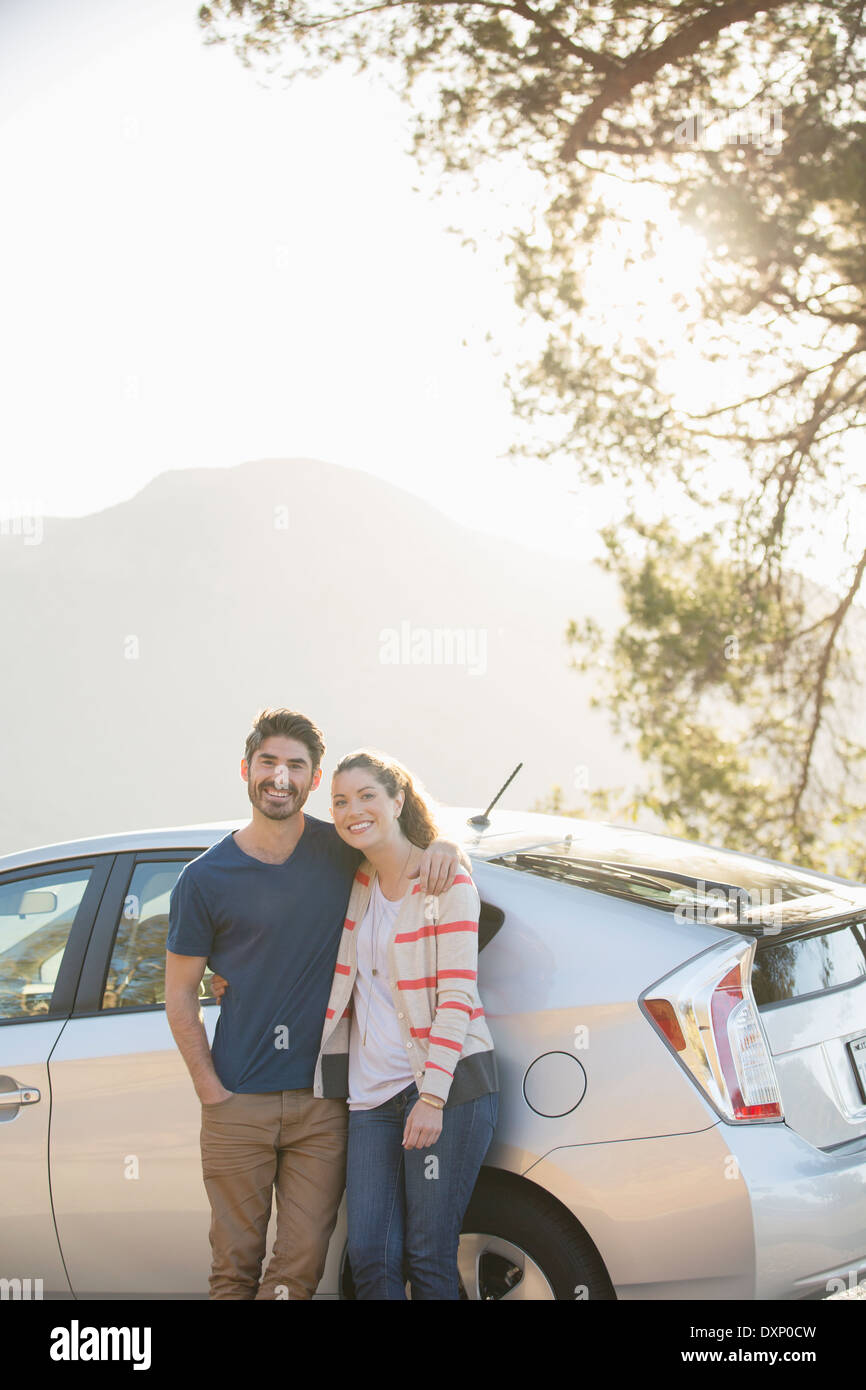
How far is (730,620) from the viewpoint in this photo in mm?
10453

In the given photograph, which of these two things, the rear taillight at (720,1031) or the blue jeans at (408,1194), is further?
the blue jeans at (408,1194)

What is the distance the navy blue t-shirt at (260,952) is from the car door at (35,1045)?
75 cm

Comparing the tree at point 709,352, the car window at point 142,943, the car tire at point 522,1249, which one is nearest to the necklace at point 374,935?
the car tire at point 522,1249

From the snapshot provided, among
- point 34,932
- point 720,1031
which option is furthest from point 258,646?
point 720,1031

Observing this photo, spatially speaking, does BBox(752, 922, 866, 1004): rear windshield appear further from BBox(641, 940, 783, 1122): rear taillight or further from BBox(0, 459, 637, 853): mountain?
BBox(0, 459, 637, 853): mountain

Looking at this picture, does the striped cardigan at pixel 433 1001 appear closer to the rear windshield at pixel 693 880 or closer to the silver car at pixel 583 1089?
the silver car at pixel 583 1089

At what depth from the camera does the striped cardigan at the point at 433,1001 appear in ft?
9.98

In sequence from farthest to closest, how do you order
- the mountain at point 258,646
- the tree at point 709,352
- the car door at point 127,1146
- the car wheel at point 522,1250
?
the mountain at point 258,646 < the tree at point 709,352 < the car door at point 127,1146 < the car wheel at point 522,1250

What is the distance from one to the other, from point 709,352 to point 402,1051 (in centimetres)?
827

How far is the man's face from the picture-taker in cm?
329

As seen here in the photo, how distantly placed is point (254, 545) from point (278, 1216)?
92487 mm

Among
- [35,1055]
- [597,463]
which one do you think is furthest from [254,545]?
[35,1055]

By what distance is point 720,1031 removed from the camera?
2.95 metres
